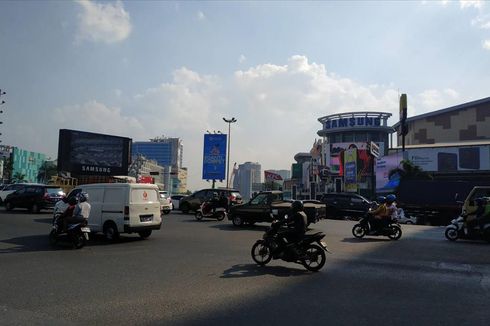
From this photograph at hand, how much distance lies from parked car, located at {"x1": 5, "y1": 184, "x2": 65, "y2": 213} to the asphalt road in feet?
43.2

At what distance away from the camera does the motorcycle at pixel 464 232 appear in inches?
626

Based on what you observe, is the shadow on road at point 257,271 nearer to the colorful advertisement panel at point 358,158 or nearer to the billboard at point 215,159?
the billboard at point 215,159

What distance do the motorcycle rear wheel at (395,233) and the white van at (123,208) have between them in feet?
29.0

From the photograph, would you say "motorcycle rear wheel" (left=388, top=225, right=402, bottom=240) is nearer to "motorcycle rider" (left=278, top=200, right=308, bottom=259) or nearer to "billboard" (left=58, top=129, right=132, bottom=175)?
"motorcycle rider" (left=278, top=200, right=308, bottom=259)

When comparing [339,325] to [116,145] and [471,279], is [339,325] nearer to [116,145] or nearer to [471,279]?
[471,279]

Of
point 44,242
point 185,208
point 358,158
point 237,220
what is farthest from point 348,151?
point 44,242

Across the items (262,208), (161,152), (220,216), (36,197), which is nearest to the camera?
(262,208)

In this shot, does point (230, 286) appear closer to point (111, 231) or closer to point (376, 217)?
point (111, 231)

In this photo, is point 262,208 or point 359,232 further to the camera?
point 262,208

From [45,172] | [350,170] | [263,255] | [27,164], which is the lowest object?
[263,255]

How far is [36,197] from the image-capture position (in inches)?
1049

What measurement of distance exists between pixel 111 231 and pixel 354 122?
76.7 metres

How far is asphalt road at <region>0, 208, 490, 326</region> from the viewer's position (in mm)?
6199

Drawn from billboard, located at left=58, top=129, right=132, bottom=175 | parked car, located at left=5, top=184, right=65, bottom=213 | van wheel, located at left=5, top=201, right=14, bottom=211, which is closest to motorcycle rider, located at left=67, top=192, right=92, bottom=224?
parked car, located at left=5, top=184, right=65, bottom=213
